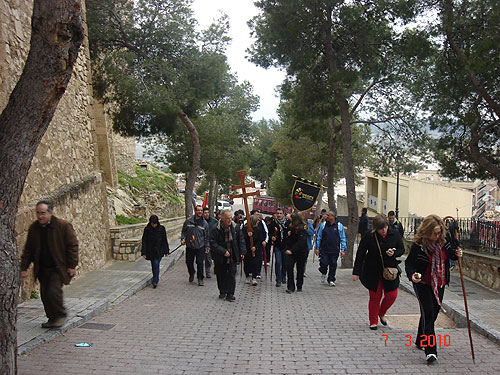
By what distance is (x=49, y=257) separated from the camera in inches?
249

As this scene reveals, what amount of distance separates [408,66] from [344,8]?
9.08ft

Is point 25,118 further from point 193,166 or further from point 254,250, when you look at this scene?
point 193,166

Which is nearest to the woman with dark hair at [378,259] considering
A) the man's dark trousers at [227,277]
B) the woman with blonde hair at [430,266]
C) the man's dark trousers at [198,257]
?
the woman with blonde hair at [430,266]

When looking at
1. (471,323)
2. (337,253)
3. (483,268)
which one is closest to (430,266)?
(471,323)

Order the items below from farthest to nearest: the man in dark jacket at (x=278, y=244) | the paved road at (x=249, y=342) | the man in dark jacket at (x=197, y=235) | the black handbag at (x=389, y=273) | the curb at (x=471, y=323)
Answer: the man in dark jacket at (x=278, y=244) → the man in dark jacket at (x=197, y=235) → the black handbag at (x=389, y=273) → the curb at (x=471, y=323) → the paved road at (x=249, y=342)

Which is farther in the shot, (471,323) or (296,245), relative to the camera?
(296,245)

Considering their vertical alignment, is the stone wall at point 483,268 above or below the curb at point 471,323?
above

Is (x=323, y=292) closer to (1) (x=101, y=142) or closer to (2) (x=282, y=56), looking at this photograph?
(2) (x=282, y=56)

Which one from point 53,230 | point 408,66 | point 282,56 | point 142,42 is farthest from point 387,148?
point 53,230

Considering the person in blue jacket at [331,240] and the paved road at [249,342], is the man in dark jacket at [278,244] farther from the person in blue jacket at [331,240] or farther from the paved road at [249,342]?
the paved road at [249,342]

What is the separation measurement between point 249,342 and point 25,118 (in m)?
3.68

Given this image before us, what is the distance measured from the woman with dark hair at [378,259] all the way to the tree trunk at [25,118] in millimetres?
4245

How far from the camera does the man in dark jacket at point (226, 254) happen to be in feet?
30.1

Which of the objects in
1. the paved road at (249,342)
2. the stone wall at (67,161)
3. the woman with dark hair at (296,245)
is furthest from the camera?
the woman with dark hair at (296,245)
